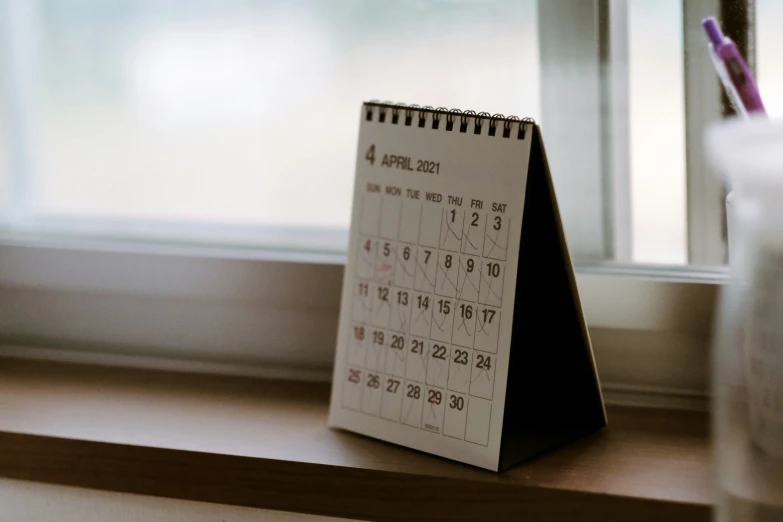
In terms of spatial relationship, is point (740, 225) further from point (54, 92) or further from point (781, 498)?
point (54, 92)

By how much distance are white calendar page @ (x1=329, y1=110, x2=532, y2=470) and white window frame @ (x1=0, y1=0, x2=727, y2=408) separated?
0.13 meters

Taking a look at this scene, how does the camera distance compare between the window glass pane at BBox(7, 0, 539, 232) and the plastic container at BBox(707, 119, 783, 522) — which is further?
the window glass pane at BBox(7, 0, 539, 232)

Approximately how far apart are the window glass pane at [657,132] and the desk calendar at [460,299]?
0.18m

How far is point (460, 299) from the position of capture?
2.04 feet

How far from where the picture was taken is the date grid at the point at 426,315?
1.99 ft

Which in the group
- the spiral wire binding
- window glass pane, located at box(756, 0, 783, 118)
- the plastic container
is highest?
window glass pane, located at box(756, 0, 783, 118)

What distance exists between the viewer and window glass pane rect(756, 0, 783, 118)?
2.19 feet

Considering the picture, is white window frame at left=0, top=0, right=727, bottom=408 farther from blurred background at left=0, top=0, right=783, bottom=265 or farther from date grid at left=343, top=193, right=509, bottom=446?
date grid at left=343, top=193, right=509, bottom=446

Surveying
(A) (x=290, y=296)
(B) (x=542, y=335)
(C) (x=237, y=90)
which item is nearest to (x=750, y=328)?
(B) (x=542, y=335)

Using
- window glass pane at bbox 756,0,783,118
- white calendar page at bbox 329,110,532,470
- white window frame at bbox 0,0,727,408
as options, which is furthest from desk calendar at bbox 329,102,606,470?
window glass pane at bbox 756,0,783,118

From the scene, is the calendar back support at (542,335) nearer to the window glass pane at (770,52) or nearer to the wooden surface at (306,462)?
the wooden surface at (306,462)

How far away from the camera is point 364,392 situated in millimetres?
675

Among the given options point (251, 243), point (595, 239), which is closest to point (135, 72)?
point (251, 243)

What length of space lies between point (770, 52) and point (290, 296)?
48 cm
